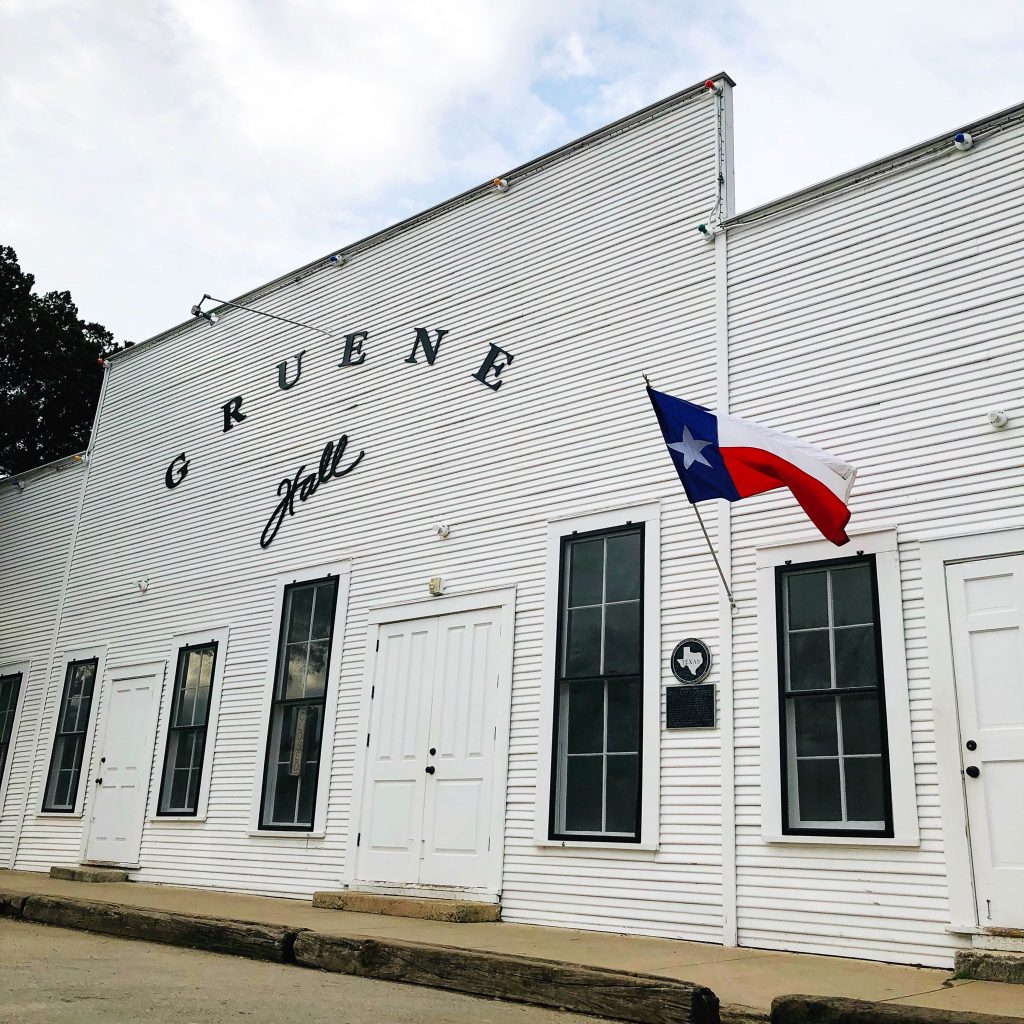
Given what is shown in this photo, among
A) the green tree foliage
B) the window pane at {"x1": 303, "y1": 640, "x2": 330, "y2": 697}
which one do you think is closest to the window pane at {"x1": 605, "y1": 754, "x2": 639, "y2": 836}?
the window pane at {"x1": 303, "y1": 640, "x2": 330, "y2": 697}

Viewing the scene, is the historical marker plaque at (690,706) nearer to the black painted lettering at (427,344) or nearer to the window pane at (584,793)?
the window pane at (584,793)

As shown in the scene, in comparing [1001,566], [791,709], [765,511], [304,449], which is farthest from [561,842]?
[304,449]

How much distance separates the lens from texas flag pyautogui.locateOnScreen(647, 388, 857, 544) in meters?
6.88

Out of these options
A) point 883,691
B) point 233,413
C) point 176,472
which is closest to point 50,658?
point 176,472

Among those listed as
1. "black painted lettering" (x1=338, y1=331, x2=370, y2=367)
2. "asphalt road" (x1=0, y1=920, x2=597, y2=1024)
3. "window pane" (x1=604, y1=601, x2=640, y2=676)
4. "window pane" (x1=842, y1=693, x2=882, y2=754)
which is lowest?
"asphalt road" (x1=0, y1=920, x2=597, y2=1024)

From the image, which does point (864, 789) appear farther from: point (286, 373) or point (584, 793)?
point (286, 373)

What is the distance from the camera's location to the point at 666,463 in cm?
860

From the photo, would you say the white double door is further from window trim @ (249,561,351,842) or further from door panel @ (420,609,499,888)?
window trim @ (249,561,351,842)

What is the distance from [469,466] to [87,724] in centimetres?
660

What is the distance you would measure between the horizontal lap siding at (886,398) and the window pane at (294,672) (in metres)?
4.94

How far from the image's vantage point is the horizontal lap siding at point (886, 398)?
673cm

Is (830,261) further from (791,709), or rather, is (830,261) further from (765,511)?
(791,709)

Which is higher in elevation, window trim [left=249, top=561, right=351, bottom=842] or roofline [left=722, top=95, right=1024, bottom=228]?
roofline [left=722, top=95, right=1024, bottom=228]

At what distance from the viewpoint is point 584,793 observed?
8.31 m
